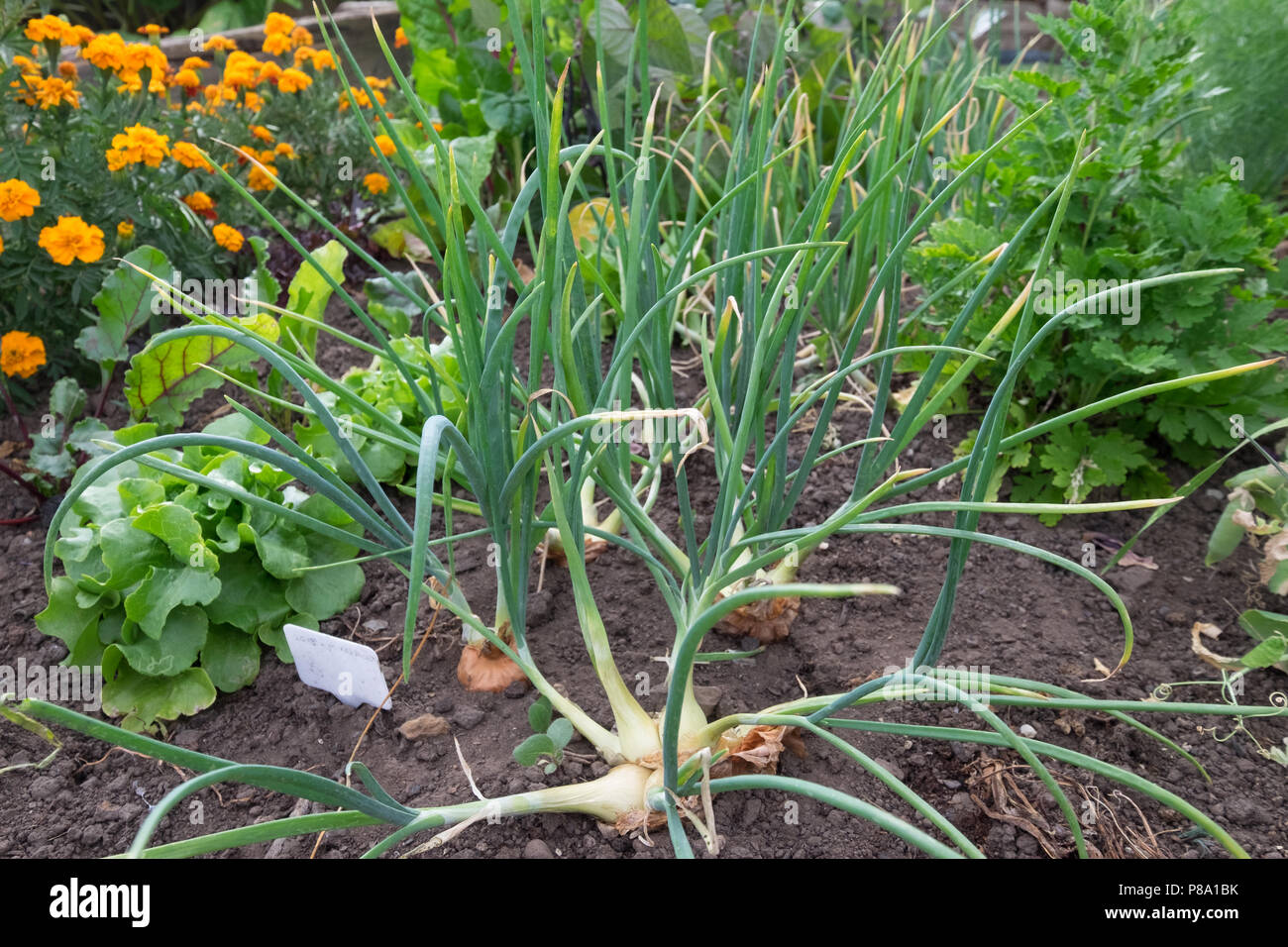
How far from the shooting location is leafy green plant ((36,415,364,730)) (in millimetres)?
1260

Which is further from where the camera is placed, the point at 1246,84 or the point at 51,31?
the point at 1246,84

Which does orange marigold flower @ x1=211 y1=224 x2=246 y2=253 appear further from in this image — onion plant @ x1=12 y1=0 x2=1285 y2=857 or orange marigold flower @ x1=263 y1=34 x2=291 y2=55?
onion plant @ x1=12 y1=0 x2=1285 y2=857

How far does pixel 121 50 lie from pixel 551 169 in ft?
4.73

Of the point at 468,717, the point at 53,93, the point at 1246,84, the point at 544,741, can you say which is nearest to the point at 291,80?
the point at 53,93

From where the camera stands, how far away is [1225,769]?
1.20 metres

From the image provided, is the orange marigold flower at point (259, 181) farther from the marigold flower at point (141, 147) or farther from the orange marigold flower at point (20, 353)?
the orange marigold flower at point (20, 353)

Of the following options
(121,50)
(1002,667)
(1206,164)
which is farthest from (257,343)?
(1206,164)

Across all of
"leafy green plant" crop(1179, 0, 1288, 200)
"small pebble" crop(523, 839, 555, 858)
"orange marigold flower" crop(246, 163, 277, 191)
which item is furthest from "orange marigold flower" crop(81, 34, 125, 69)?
"leafy green plant" crop(1179, 0, 1288, 200)

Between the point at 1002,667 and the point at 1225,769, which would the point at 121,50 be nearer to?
the point at 1002,667

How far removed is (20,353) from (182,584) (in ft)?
2.59

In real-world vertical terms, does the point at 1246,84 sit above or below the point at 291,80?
above

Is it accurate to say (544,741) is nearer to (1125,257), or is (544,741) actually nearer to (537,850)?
(537,850)

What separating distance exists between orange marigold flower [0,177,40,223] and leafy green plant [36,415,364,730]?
1.64 ft

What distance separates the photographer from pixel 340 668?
123 centimetres
